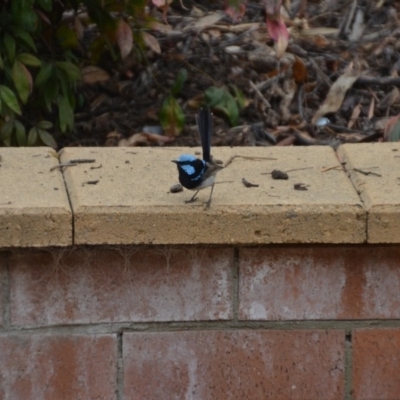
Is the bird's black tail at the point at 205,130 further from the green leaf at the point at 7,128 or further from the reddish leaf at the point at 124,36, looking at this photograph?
the green leaf at the point at 7,128

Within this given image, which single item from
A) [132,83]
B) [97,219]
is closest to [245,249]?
[97,219]

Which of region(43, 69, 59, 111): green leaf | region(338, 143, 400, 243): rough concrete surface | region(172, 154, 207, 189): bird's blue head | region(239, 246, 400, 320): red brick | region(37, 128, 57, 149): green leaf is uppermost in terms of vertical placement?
region(172, 154, 207, 189): bird's blue head

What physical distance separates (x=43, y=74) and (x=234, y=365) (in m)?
1.12

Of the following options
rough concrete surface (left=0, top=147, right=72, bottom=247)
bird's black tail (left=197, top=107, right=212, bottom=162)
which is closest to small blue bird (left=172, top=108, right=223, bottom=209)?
bird's black tail (left=197, top=107, right=212, bottom=162)

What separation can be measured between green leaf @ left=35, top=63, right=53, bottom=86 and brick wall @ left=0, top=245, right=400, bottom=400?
877mm

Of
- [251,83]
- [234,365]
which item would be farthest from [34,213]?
[251,83]

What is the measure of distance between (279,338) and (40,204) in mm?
654

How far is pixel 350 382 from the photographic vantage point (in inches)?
101

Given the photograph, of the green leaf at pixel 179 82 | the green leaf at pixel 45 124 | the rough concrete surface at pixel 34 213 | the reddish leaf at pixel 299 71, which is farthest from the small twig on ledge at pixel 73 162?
the reddish leaf at pixel 299 71

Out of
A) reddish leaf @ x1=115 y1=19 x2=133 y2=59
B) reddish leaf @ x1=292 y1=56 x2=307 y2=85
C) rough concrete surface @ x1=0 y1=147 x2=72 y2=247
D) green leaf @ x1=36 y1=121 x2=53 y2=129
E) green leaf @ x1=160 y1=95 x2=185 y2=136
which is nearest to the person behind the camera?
rough concrete surface @ x1=0 y1=147 x2=72 y2=247

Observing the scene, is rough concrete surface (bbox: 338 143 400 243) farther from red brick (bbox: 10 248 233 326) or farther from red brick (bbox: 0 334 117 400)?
red brick (bbox: 0 334 117 400)

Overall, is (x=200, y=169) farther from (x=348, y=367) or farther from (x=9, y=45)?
(x=9, y=45)

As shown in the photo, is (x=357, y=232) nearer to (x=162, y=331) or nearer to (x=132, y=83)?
(x=162, y=331)

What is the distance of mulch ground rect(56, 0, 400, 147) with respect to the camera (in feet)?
11.4
